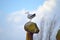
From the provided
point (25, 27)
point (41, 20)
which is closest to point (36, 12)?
point (41, 20)

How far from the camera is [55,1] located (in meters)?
3.38

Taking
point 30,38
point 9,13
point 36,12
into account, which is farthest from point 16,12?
point 30,38

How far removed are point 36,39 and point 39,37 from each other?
0.07m

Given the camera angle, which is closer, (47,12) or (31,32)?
(31,32)

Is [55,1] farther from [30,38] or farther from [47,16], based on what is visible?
[30,38]

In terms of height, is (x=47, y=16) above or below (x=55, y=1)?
below

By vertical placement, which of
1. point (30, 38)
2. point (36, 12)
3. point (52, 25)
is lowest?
point (30, 38)

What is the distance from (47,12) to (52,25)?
0.26 m

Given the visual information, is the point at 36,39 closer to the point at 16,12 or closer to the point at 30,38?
the point at 30,38

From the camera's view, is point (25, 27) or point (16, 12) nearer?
point (25, 27)

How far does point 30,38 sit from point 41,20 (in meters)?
0.40

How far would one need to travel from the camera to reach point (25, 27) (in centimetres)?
318

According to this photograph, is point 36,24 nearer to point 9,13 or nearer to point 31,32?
point 31,32

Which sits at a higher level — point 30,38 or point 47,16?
point 47,16
